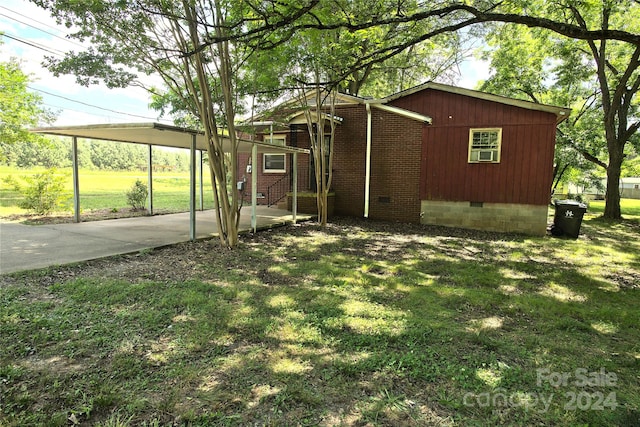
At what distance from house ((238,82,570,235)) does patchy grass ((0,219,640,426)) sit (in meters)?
4.64

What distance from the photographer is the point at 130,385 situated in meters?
2.38

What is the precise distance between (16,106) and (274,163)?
988 centimetres

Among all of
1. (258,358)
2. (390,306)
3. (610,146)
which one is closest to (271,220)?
(390,306)

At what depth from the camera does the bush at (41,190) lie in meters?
9.88

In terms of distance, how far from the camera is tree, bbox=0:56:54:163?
12.7 m

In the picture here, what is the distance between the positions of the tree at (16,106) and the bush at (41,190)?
3211 millimetres

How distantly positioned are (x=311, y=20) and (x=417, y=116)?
5.34m

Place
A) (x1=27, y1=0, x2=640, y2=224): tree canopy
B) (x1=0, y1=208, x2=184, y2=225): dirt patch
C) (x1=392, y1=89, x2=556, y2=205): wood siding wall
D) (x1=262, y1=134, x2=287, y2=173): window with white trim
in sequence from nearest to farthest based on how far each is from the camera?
(x1=27, y1=0, x2=640, y2=224): tree canopy, (x1=0, y1=208, x2=184, y2=225): dirt patch, (x1=392, y1=89, x2=556, y2=205): wood siding wall, (x1=262, y1=134, x2=287, y2=173): window with white trim

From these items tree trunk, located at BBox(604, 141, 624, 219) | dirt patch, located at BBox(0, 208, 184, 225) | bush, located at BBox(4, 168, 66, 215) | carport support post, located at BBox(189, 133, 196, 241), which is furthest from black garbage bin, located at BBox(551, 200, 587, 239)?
bush, located at BBox(4, 168, 66, 215)

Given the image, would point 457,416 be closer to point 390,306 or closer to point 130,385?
point 390,306

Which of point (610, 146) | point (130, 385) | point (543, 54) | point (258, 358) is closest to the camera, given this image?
point (130, 385)

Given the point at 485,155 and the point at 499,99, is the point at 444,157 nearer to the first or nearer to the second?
the point at 485,155

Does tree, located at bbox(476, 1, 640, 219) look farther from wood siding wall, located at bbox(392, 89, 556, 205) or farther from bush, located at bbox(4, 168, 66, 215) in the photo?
bush, located at bbox(4, 168, 66, 215)

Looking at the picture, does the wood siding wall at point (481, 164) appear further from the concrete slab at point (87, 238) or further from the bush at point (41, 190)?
the bush at point (41, 190)
